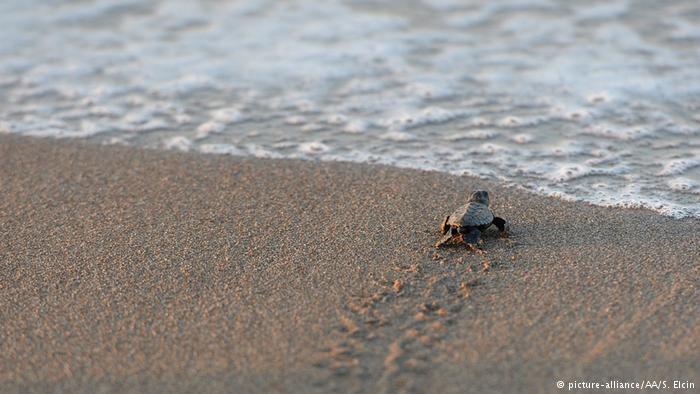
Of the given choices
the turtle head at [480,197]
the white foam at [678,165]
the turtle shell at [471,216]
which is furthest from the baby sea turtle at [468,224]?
the white foam at [678,165]

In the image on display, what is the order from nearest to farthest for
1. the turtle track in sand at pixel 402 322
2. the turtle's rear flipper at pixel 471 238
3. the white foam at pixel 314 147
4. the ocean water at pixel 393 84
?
the turtle track in sand at pixel 402 322, the turtle's rear flipper at pixel 471 238, the ocean water at pixel 393 84, the white foam at pixel 314 147

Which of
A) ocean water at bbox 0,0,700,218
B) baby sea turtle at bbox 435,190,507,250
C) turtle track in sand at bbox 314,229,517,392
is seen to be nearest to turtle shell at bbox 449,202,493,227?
baby sea turtle at bbox 435,190,507,250

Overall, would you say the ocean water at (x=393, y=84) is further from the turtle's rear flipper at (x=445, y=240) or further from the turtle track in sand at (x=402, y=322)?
the turtle track in sand at (x=402, y=322)

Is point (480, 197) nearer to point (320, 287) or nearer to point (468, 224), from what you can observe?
point (468, 224)

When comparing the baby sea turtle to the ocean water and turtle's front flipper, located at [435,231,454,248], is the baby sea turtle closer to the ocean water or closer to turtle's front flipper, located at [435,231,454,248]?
turtle's front flipper, located at [435,231,454,248]

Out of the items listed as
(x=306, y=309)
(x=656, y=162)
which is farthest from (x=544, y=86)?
(x=306, y=309)

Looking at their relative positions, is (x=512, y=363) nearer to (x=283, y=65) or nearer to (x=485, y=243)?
(x=485, y=243)
